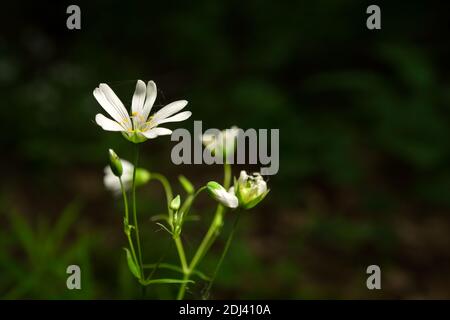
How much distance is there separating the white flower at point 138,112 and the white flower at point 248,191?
21cm

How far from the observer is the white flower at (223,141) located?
1.43m

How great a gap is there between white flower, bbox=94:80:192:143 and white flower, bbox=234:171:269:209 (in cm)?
21

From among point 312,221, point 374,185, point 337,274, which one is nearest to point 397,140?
point 374,185

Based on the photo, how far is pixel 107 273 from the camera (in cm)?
248

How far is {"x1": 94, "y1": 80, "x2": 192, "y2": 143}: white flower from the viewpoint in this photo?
1.18m

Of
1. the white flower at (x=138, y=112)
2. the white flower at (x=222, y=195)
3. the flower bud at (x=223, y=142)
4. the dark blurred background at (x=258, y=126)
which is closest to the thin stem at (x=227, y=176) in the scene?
the flower bud at (x=223, y=142)

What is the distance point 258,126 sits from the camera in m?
3.15

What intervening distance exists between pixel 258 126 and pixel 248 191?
1.94 metres

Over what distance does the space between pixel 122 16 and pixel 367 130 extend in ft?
6.91

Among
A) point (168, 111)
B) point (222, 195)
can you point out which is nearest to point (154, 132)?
point (168, 111)

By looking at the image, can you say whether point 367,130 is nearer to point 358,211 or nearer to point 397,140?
point 397,140

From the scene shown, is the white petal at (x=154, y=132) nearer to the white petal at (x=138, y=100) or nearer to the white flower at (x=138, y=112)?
the white flower at (x=138, y=112)
